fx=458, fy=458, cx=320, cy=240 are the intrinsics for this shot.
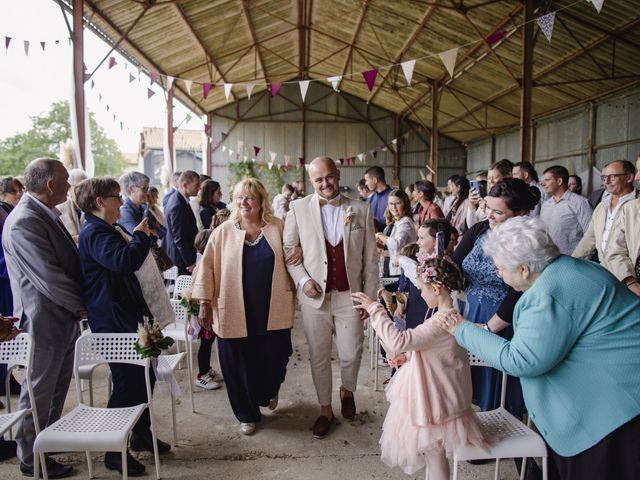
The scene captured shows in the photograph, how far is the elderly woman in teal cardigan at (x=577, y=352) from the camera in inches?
54.6

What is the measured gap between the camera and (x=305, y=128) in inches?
680

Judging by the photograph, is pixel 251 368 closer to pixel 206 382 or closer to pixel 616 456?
pixel 206 382

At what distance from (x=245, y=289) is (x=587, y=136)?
458 inches

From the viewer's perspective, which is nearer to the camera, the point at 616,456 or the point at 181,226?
the point at 616,456

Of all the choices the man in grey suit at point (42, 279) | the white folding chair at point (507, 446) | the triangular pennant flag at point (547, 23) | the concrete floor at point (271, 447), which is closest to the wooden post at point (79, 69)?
the concrete floor at point (271, 447)

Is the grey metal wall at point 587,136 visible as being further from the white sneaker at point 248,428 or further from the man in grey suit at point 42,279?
the man in grey suit at point 42,279

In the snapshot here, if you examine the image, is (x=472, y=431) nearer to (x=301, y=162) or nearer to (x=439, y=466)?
(x=439, y=466)

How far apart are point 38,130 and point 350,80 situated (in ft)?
87.0

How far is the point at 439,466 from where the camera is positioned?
192 centimetres

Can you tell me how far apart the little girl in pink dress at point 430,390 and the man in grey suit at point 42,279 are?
162 centimetres

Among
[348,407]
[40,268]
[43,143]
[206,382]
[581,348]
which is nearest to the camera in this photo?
[581,348]

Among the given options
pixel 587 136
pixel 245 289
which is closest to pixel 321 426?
pixel 245 289

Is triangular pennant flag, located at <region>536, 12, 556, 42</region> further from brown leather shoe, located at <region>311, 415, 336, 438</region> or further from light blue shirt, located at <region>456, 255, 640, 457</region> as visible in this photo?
brown leather shoe, located at <region>311, 415, 336, 438</region>

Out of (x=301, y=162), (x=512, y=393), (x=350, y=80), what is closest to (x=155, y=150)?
(x=301, y=162)
